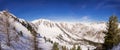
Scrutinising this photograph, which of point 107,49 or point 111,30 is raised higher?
point 111,30

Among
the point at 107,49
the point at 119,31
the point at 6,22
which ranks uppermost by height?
the point at 6,22

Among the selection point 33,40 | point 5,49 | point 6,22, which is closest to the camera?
point 33,40

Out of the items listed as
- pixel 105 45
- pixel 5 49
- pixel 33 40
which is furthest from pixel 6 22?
pixel 5 49

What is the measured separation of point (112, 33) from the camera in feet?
163

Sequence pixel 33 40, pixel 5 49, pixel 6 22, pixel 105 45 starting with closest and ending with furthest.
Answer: pixel 33 40
pixel 105 45
pixel 6 22
pixel 5 49

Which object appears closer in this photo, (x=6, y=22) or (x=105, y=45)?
(x=105, y=45)

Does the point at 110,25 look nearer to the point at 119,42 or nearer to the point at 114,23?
the point at 114,23

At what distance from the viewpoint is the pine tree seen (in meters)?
49.7

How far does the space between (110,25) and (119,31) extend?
7.24 feet

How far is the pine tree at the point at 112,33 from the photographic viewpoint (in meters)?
49.7

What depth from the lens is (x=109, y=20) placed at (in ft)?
168

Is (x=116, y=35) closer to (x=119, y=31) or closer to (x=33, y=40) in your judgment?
(x=119, y=31)

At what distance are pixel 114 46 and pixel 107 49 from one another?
1910mm

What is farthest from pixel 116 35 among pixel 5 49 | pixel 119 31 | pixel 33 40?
pixel 5 49
